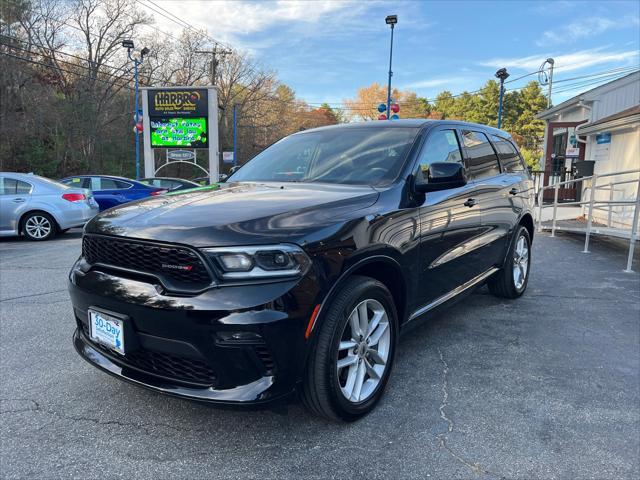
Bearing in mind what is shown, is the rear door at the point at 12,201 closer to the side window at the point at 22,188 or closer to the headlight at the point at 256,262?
the side window at the point at 22,188

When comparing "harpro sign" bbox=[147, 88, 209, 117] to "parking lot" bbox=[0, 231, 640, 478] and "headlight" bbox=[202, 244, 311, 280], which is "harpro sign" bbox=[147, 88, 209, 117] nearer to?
"parking lot" bbox=[0, 231, 640, 478]

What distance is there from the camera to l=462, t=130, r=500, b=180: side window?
395 centimetres

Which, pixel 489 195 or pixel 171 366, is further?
pixel 489 195

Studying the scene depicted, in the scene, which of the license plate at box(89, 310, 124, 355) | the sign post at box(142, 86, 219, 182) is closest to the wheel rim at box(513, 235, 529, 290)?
the license plate at box(89, 310, 124, 355)

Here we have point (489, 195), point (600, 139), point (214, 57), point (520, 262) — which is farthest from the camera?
point (214, 57)

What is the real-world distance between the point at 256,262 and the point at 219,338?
14.7 inches

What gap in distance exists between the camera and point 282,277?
206 cm

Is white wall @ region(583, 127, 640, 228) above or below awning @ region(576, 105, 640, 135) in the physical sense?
below

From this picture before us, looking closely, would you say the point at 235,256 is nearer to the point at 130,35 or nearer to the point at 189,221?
the point at 189,221

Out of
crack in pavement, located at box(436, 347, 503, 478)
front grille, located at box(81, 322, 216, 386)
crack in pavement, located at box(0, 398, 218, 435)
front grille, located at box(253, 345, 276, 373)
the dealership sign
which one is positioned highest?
the dealership sign

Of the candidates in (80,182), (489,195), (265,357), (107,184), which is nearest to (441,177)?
(489,195)

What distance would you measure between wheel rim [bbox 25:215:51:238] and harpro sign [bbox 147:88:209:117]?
1165 cm

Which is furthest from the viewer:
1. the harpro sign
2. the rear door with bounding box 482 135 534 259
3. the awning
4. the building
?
the harpro sign

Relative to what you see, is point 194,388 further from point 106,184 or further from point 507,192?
point 106,184
